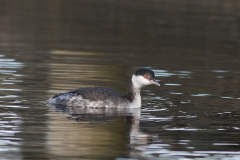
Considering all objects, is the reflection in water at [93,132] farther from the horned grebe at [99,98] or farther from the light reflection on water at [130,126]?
the horned grebe at [99,98]

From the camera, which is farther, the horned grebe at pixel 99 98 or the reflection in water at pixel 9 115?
the horned grebe at pixel 99 98

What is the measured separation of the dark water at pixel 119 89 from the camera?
10.6 metres

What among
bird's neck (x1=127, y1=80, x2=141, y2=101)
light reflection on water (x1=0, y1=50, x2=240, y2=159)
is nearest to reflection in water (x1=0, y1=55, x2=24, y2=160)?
light reflection on water (x1=0, y1=50, x2=240, y2=159)

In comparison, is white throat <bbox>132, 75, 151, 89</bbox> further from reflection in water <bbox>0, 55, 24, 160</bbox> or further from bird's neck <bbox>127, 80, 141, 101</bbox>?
reflection in water <bbox>0, 55, 24, 160</bbox>

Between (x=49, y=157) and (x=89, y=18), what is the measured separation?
3734 centimetres

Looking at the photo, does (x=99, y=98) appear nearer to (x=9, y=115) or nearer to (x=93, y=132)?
(x=9, y=115)

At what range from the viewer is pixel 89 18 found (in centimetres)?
4659

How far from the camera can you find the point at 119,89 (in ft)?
55.3

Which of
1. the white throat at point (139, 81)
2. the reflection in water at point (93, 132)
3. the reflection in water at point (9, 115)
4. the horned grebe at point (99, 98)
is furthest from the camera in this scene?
the white throat at point (139, 81)

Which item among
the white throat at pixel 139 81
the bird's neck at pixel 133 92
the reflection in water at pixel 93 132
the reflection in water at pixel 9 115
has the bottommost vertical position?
the reflection in water at pixel 93 132

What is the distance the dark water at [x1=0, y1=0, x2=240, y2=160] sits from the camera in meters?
10.6

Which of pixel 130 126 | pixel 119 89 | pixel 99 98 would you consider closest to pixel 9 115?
pixel 99 98

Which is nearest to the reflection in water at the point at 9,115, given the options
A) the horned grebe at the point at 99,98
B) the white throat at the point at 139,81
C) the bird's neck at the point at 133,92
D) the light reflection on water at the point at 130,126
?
the light reflection on water at the point at 130,126

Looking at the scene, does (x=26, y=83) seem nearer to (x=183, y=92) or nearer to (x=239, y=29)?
(x=183, y=92)
